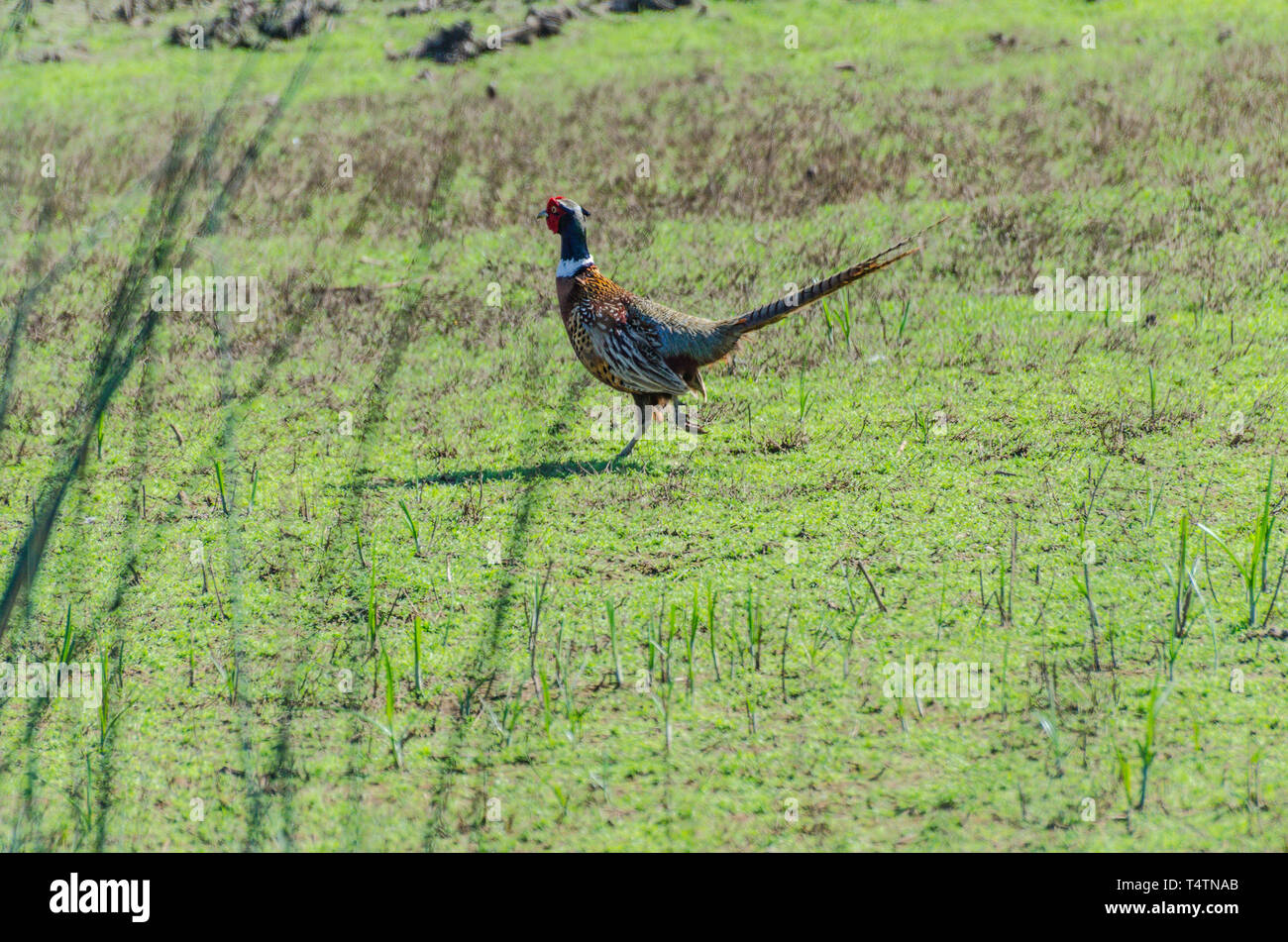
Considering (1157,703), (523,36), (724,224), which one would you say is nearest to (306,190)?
(724,224)

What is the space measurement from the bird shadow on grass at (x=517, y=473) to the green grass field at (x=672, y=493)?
4cm

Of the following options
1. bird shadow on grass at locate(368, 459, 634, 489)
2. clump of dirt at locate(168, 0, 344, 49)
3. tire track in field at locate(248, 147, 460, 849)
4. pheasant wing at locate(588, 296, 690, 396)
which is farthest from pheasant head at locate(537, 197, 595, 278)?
clump of dirt at locate(168, 0, 344, 49)

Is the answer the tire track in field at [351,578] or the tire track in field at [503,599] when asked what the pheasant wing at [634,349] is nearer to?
the tire track in field at [503,599]

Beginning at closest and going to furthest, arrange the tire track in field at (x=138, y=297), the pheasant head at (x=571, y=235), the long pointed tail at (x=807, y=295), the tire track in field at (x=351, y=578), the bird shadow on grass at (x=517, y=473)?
the tire track in field at (x=138, y=297) < the tire track in field at (x=351, y=578) < the long pointed tail at (x=807, y=295) < the bird shadow on grass at (x=517, y=473) < the pheasant head at (x=571, y=235)

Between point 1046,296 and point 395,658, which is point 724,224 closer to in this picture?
point 1046,296

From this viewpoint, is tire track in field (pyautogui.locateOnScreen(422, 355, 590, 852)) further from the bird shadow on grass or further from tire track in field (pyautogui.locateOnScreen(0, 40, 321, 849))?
tire track in field (pyautogui.locateOnScreen(0, 40, 321, 849))

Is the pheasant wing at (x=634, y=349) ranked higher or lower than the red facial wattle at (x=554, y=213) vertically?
lower

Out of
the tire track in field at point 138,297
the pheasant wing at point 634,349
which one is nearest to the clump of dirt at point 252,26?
the pheasant wing at point 634,349

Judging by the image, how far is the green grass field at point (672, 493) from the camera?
4.13 meters

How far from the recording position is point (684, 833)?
3.99 meters

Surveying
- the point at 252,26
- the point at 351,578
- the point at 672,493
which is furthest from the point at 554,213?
the point at 252,26

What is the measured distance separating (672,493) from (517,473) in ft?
3.02

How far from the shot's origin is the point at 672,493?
6.54m

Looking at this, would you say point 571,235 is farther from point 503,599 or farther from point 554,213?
point 503,599
